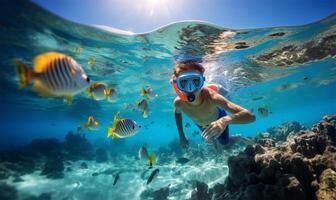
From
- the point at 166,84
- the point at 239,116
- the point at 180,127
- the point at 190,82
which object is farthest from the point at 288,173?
the point at 166,84

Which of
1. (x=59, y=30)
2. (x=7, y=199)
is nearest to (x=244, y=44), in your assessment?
(x=59, y=30)

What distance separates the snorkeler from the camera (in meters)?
4.33

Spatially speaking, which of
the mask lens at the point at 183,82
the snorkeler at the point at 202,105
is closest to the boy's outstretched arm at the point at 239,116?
the snorkeler at the point at 202,105

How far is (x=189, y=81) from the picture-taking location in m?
5.55

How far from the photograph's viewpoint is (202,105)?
7367 mm

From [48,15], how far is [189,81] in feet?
35.7

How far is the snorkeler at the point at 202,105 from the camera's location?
→ 433cm

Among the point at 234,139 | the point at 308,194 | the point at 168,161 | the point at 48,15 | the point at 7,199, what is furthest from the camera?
the point at 168,161

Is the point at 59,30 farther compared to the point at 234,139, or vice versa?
the point at 59,30

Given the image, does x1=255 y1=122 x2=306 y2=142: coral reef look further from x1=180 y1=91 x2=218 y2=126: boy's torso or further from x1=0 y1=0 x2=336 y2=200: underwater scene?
x1=180 y1=91 x2=218 y2=126: boy's torso

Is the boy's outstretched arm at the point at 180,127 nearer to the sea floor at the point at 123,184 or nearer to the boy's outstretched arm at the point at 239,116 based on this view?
the boy's outstretched arm at the point at 239,116

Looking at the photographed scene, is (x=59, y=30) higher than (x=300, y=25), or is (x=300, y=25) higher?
(x=59, y=30)

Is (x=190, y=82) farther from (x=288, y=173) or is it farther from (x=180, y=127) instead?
(x=288, y=173)

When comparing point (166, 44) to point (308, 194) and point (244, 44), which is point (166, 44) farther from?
point (308, 194)
